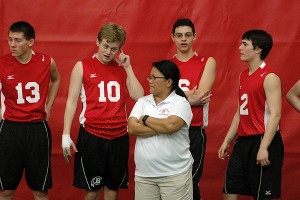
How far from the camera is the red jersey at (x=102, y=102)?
15.9 feet

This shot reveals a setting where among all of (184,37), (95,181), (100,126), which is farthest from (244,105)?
(95,181)

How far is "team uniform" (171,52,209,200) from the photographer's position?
16.6 feet

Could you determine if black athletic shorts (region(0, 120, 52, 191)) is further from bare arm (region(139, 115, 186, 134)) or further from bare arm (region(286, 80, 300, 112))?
bare arm (region(286, 80, 300, 112))

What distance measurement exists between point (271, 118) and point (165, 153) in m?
0.90

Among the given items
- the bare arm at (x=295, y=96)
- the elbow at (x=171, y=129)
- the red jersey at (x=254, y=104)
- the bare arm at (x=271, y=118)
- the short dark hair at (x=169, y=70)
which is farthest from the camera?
the bare arm at (x=295, y=96)

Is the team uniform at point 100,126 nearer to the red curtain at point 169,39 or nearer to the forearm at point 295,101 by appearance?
the red curtain at point 169,39

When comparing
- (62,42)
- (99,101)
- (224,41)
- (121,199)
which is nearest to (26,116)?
(99,101)

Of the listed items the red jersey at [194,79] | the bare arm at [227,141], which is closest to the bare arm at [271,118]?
the bare arm at [227,141]

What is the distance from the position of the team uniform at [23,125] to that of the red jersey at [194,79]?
110 centimetres

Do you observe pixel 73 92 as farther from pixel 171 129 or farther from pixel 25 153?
pixel 171 129

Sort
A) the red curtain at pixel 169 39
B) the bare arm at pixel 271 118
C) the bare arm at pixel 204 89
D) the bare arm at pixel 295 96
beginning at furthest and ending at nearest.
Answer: the red curtain at pixel 169 39
the bare arm at pixel 295 96
the bare arm at pixel 204 89
the bare arm at pixel 271 118

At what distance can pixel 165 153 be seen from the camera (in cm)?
418

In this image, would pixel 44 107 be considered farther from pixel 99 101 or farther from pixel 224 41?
pixel 224 41

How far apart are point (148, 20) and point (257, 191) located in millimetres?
2011
